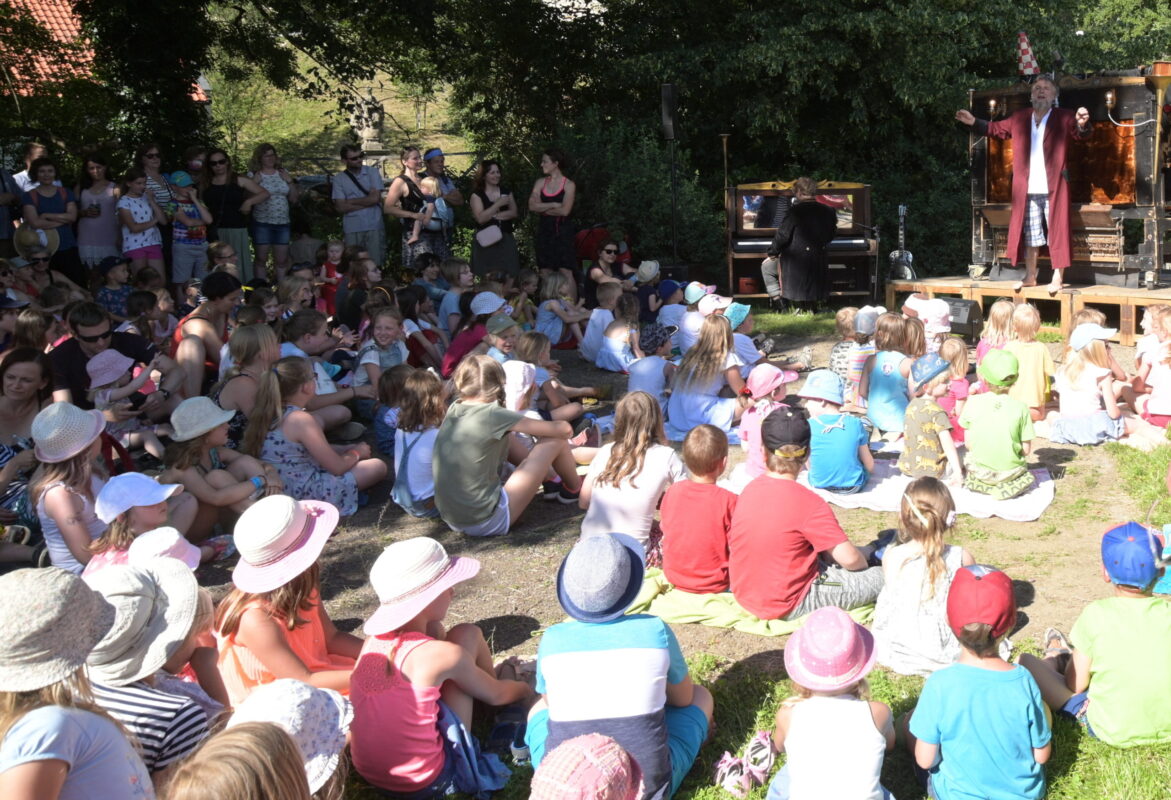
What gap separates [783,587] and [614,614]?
1.63 meters

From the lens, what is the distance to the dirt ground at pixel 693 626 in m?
4.98

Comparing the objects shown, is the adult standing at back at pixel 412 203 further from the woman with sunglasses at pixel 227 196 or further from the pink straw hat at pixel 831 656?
the pink straw hat at pixel 831 656

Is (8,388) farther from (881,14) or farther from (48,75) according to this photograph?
(881,14)

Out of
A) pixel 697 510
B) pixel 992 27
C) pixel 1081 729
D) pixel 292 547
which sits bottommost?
pixel 1081 729

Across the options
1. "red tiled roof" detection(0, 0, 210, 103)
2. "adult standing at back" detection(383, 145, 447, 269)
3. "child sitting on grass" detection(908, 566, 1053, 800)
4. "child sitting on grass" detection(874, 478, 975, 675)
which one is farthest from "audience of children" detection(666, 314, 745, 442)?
"red tiled roof" detection(0, 0, 210, 103)

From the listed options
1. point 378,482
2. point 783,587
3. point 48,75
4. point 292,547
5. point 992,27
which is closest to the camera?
point 292,547

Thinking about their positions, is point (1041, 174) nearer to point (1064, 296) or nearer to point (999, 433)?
point (1064, 296)

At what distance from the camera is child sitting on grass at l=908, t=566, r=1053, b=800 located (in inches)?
138

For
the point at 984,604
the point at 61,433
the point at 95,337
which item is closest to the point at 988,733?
the point at 984,604

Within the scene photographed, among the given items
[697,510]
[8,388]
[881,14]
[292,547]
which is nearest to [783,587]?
[697,510]

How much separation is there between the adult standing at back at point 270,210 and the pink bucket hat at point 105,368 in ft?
14.6

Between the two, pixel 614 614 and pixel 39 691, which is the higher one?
pixel 39 691

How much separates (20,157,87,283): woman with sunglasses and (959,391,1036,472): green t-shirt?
8125 millimetres

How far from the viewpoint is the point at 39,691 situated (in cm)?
264
